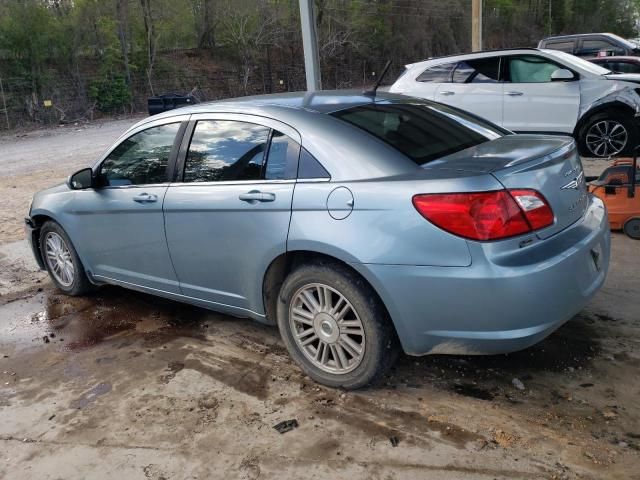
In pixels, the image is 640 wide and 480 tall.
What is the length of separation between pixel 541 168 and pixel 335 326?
134 cm

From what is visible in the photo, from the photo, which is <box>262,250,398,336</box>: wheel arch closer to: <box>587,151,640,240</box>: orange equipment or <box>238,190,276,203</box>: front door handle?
<box>238,190,276,203</box>: front door handle

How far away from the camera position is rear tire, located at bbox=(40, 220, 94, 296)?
5.14 metres

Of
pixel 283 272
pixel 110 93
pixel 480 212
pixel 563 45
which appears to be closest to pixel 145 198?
pixel 283 272

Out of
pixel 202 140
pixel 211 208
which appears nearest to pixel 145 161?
pixel 202 140

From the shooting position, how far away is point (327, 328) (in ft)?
11.1

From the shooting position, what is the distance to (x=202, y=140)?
399 cm

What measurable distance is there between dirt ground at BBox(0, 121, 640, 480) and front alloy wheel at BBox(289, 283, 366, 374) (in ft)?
0.61

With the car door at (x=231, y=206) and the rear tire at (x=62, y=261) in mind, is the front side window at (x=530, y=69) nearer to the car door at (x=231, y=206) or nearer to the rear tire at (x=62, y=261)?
the car door at (x=231, y=206)

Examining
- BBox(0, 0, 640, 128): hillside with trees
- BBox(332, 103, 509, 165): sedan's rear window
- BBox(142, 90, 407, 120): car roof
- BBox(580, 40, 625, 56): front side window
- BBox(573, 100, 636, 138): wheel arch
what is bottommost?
BBox(573, 100, 636, 138): wheel arch

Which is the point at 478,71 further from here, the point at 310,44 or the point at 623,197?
the point at 623,197

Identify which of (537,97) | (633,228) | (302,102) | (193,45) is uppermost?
(193,45)

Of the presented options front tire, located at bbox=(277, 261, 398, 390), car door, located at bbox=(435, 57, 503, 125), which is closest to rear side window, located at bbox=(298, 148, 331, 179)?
front tire, located at bbox=(277, 261, 398, 390)

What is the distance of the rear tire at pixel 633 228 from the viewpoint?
5574 mm

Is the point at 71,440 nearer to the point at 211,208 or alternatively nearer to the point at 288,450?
the point at 288,450
